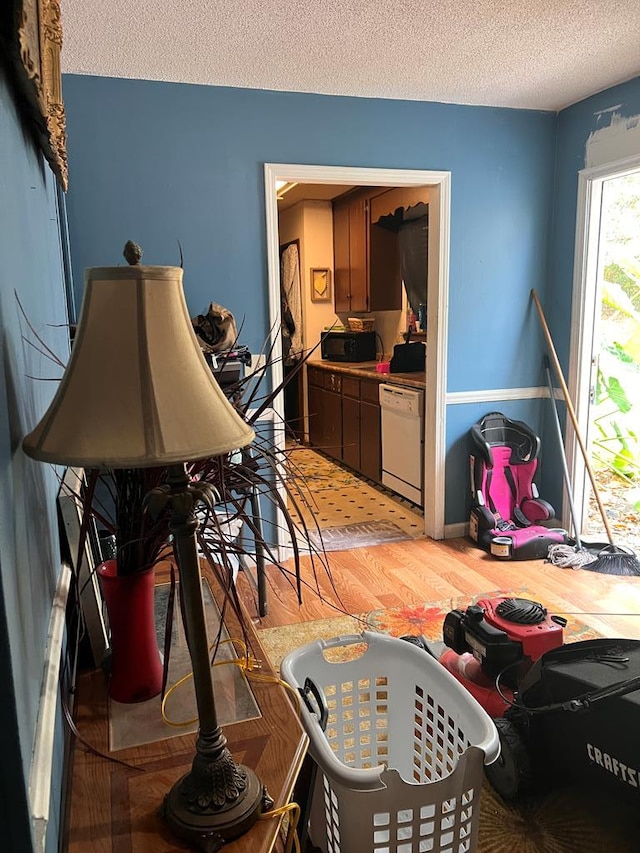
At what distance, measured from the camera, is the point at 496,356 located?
389cm

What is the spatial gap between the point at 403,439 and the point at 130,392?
369 cm

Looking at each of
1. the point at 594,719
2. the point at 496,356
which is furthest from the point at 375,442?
the point at 594,719

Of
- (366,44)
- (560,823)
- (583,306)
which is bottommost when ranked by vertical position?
(560,823)

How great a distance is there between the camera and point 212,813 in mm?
849

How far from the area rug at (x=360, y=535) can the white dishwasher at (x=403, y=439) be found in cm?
33

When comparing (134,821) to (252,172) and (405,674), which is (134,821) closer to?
(405,674)

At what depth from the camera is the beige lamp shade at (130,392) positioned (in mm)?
747

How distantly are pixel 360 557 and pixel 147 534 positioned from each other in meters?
2.70

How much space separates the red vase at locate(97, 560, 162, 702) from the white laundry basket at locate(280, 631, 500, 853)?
1.01 ft

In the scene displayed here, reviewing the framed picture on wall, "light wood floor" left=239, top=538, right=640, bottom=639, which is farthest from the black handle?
the framed picture on wall

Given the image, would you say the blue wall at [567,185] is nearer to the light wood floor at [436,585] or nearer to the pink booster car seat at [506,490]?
the pink booster car seat at [506,490]

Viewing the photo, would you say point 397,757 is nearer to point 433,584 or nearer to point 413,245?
point 433,584

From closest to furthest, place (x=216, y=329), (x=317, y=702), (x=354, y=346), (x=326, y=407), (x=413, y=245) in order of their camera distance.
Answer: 1. (x=317, y=702)
2. (x=216, y=329)
3. (x=413, y=245)
4. (x=354, y=346)
5. (x=326, y=407)

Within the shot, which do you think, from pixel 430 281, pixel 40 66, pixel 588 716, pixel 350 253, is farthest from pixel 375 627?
pixel 350 253
